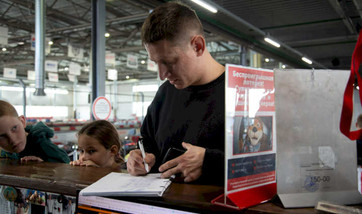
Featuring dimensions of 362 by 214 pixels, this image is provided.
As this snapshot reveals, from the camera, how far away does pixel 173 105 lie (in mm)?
1459

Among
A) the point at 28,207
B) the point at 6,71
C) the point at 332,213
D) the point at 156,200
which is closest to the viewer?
the point at 332,213

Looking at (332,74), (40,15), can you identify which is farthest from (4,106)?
(40,15)

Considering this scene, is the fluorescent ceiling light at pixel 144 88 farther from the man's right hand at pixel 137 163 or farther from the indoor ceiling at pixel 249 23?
the man's right hand at pixel 137 163

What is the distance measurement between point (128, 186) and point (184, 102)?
0.54 m

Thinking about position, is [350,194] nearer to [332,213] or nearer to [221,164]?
[332,213]

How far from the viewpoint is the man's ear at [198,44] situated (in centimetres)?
128

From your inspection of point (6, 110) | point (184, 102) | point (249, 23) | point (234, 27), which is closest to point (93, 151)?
point (6, 110)

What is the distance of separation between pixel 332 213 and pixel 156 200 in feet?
1.53

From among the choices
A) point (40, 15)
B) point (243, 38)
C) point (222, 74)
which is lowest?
point (222, 74)

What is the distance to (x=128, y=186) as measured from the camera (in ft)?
3.26

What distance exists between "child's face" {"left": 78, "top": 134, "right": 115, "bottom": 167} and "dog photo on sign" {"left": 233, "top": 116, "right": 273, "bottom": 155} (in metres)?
1.59

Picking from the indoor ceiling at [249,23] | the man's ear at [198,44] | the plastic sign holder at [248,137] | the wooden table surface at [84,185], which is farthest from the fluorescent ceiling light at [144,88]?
the plastic sign holder at [248,137]

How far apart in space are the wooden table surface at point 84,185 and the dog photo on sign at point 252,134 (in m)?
0.15

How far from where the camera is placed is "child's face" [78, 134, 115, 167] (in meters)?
2.22
